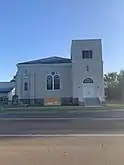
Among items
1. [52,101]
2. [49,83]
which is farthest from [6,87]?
[52,101]

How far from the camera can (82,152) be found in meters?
8.75

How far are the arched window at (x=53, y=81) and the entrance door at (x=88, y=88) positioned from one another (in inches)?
174

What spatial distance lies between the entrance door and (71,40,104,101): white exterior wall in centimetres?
47

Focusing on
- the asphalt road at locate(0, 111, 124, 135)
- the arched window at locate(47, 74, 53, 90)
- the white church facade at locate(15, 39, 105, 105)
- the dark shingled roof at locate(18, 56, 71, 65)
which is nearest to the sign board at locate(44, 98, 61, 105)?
the white church facade at locate(15, 39, 105, 105)

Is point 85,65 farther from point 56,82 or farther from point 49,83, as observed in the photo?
point 49,83

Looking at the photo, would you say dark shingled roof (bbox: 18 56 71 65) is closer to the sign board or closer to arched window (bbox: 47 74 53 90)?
arched window (bbox: 47 74 53 90)

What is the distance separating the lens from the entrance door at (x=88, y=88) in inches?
1853

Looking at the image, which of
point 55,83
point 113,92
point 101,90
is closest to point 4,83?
point 113,92

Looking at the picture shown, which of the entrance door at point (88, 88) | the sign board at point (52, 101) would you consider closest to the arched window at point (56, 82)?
the sign board at point (52, 101)

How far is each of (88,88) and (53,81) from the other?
575 centimetres

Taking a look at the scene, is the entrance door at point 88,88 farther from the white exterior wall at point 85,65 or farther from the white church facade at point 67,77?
the white exterior wall at point 85,65

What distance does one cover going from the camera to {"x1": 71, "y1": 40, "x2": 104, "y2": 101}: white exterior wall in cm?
4697

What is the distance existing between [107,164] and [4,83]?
73.5 meters

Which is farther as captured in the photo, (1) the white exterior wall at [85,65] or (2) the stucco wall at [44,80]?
(2) the stucco wall at [44,80]
